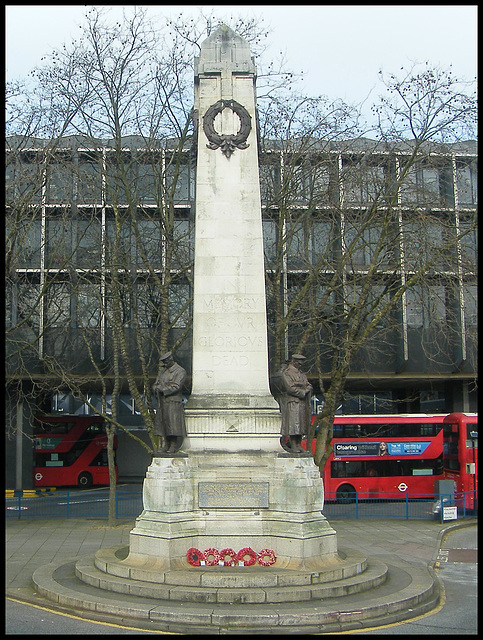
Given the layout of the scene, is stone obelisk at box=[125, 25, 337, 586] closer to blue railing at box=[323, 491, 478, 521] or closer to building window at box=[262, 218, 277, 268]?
building window at box=[262, 218, 277, 268]

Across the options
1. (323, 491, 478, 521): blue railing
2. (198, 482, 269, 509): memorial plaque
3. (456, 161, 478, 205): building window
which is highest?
(456, 161, 478, 205): building window

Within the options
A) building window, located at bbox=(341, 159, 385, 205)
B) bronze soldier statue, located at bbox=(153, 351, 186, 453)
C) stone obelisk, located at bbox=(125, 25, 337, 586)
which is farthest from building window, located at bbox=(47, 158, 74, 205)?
bronze soldier statue, located at bbox=(153, 351, 186, 453)

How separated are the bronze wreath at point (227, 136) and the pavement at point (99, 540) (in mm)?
8612

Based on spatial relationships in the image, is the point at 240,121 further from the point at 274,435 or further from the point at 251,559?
the point at 251,559

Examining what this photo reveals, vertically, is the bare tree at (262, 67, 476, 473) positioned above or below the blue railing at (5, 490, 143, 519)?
above

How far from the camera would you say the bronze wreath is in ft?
44.6

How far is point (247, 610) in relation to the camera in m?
9.68

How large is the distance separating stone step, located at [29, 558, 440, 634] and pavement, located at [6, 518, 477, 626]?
93cm

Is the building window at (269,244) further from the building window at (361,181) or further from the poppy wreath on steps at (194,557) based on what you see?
the poppy wreath on steps at (194,557)

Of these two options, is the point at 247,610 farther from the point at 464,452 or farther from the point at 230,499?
the point at 464,452

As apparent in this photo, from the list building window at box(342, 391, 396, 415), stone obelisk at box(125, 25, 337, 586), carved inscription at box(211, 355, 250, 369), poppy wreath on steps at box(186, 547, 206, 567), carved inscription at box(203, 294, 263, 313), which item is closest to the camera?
poppy wreath on steps at box(186, 547, 206, 567)

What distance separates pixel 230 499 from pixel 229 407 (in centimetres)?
162

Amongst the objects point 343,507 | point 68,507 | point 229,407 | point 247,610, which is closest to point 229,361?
point 229,407

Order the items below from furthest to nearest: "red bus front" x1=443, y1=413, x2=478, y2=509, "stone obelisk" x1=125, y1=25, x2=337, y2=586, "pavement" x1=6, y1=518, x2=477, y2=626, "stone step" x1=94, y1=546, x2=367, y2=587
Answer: "red bus front" x1=443, y1=413, x2=478, y2=509 < "pavement" x1=6, y1=518, x2=477, y2=626 < "stone obelisk" x1=125, y1=25, x2=337, y2=586 < "stone step" x1=94, y1=546, x2=367, y2=587
